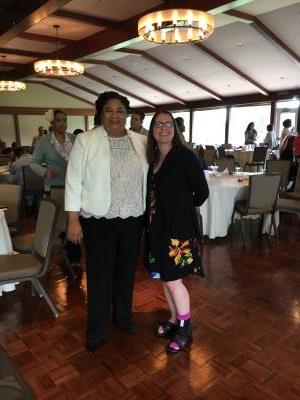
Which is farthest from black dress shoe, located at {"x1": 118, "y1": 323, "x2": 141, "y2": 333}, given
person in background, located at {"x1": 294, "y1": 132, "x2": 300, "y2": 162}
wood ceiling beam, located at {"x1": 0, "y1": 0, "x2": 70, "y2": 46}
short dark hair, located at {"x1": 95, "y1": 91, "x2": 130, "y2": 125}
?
person in background, located at {"x1": 294, "y1": 132, "x2": 300, "y2": 162}

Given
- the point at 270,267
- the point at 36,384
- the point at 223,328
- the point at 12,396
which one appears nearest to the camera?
the point at 12,396

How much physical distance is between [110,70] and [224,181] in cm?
815

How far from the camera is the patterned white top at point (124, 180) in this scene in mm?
1828

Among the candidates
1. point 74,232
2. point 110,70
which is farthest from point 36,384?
point 110,70

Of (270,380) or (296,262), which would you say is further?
(296,262)

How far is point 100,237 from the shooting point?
1859mm

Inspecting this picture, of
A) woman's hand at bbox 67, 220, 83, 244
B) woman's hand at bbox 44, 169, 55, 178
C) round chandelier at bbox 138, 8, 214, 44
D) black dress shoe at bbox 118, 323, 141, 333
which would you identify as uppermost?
round chandelier at bbox 138, 8, 214, 44

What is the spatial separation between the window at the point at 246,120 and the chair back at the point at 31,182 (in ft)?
27.6

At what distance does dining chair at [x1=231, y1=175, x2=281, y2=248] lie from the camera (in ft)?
12.3

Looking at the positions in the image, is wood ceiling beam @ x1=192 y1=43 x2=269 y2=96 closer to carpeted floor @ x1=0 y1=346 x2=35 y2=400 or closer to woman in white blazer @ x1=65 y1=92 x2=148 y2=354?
woman in white blazer @ x1=65 y1=92 x2=148 y2=354

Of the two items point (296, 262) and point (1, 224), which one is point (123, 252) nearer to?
point (1, 224)

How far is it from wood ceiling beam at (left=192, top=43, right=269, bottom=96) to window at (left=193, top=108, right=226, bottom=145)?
2324 millimetres

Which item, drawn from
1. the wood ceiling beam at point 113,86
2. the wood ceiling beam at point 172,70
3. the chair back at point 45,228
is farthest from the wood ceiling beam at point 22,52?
the chair back at point 45,228

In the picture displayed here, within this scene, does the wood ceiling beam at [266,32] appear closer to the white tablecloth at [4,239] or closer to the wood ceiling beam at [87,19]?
the wood ceiling beam at [87,19]
